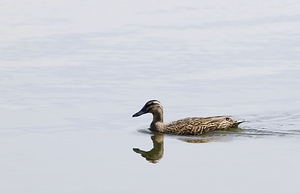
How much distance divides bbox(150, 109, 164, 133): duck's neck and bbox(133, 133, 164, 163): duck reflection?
1.26 ft

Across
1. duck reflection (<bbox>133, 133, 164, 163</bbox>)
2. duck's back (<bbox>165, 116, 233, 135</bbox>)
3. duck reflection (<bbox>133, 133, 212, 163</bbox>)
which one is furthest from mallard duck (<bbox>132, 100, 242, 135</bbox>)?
Result: duck reflection (<bbox>133, 133, 164, 163</bbox>)

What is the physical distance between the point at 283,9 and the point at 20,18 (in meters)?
6.72

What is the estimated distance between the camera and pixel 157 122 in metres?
17.2

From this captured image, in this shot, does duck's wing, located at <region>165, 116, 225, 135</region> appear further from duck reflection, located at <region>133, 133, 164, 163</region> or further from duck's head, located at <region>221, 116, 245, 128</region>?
duck reflection, located at <region>133, 133, 164, 163</region>

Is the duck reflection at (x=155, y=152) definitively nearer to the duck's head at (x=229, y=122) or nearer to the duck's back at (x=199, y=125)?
the duck's back at (x=199, y=125)

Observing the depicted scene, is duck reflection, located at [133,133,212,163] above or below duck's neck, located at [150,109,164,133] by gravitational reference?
below

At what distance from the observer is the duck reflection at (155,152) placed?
598 inches

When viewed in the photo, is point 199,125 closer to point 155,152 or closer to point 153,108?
point 153,108

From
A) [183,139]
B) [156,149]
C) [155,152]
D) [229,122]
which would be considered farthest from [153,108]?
[155,152]

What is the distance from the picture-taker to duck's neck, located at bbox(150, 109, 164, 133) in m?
17.1

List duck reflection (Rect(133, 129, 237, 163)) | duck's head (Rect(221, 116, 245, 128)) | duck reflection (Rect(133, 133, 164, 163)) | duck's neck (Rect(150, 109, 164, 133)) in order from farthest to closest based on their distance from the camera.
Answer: duck's neck (Rect(150, 109, 164, 133)) < duck's head (Rect(221, 116, 245, 128)) < duck reflection (Rect(133, 129, 237, 163)) < duck reflection (Rect(133, 133, 164, 163))

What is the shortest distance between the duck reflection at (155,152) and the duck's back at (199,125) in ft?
1.05

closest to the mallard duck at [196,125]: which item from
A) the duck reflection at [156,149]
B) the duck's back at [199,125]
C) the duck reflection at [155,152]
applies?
the duck's back at [199,125]

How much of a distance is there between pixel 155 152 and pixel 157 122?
174 cm
